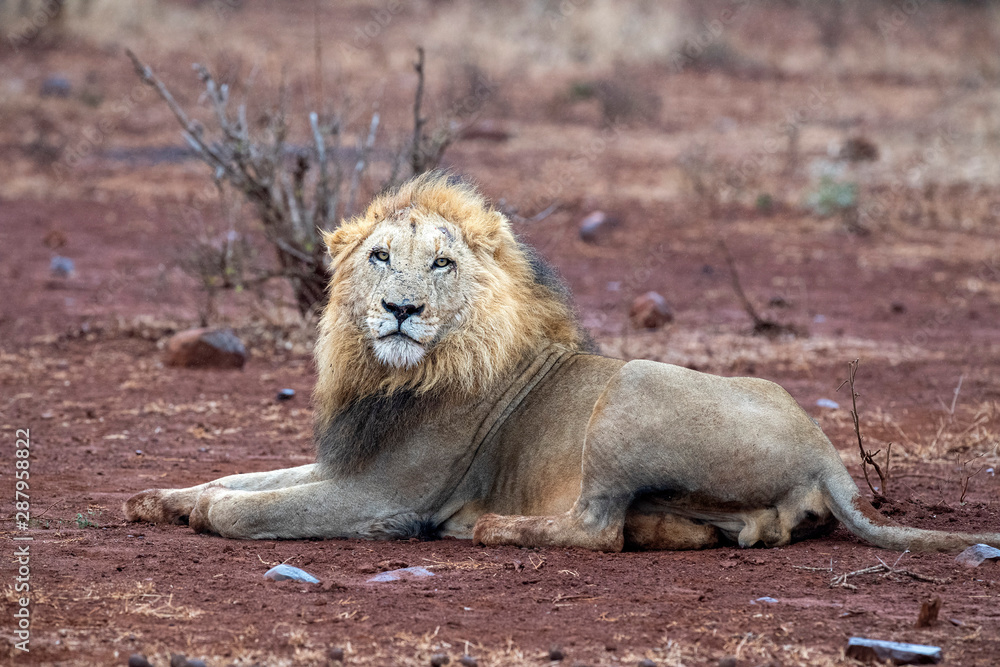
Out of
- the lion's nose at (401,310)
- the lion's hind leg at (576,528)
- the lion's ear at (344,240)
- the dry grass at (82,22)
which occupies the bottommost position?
the lion's hind leg at (576,528)

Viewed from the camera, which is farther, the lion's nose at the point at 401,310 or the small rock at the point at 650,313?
the small rock at the point at 650,313

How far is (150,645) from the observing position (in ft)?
11.1

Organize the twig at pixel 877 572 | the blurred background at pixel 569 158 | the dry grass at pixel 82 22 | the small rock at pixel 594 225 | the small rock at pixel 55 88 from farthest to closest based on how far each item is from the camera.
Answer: the dry grass at pixel 82 22 < the small rock at pixel 55 88 < the small rock at pixel 594 225 < the blurred background at pixel 569 158 < the twig at pixel 877 572

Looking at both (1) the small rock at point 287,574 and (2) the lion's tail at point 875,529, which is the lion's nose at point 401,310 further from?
(2) the lion's tail at point 875,529

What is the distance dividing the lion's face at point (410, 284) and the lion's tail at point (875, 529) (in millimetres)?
1617

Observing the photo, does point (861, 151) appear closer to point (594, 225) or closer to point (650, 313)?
point (594, 225)

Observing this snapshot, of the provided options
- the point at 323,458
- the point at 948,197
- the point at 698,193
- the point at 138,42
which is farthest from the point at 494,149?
the point at 323,458

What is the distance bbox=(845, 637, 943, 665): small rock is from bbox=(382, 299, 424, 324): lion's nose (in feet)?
7.25

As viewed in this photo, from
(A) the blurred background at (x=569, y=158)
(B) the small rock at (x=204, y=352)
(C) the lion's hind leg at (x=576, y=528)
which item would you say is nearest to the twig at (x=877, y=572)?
(C) the lion's hind leg at (x=576, y=528)

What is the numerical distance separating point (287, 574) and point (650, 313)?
639cm

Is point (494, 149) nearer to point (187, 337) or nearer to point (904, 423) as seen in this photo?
point (187, 337)

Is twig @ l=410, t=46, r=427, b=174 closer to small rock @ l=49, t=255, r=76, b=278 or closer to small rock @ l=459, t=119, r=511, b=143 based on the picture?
small rock @ l=49, t=255, r=76, b=278

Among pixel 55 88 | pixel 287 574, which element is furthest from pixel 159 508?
pixel 55 88

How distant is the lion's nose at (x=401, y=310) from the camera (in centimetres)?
482
